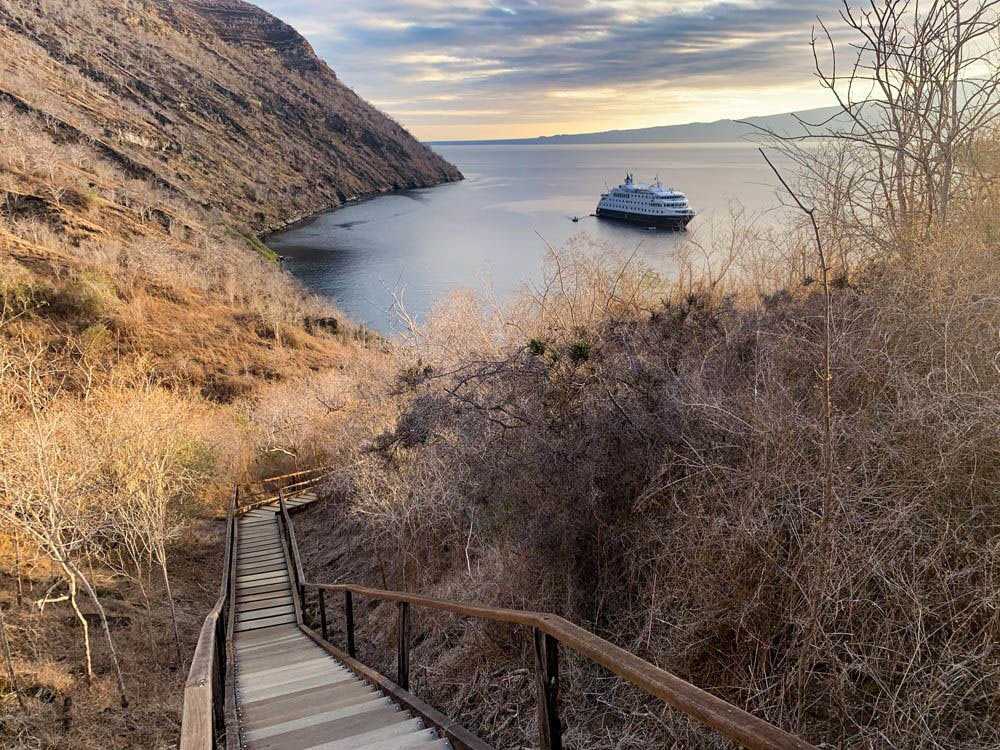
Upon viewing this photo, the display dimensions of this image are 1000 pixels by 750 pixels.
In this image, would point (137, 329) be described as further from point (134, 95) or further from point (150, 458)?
point (134, 95)

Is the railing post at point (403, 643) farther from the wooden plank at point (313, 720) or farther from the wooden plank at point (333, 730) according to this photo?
the wooden plank at point (333, 730)

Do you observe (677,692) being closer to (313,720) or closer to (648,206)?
(313,720)

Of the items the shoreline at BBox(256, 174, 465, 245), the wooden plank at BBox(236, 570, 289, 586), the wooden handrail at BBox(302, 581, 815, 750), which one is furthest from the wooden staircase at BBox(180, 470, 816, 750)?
the shoreline at BBox(256, 174, 465, 245)

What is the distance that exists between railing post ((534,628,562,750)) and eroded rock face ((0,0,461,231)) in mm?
105444

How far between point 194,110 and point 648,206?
109312 mm

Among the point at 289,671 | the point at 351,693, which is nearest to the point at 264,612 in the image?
the point at 289,671

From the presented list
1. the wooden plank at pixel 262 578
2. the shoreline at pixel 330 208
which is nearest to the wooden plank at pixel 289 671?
the wooden plank at pixel 262 578

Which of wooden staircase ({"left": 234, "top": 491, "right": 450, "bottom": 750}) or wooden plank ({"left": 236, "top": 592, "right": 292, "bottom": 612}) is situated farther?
wooden plank ({"left": 236, "top": 592, "right": 292, "bottom": 612})

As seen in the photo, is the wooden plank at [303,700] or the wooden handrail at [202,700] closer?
the wooden handrail at [202,700]

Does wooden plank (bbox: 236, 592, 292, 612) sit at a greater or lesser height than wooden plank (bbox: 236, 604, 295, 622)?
lesser

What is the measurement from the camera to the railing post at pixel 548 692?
2785 mm

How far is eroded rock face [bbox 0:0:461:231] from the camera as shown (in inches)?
3939

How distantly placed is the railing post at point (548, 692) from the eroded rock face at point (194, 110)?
105444 mm

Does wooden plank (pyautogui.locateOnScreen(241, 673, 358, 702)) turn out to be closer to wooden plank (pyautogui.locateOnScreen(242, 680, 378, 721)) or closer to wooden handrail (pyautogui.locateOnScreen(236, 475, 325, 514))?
wooden plank (pyautogui.locateOnScreen(242, 680, 378, 721))
